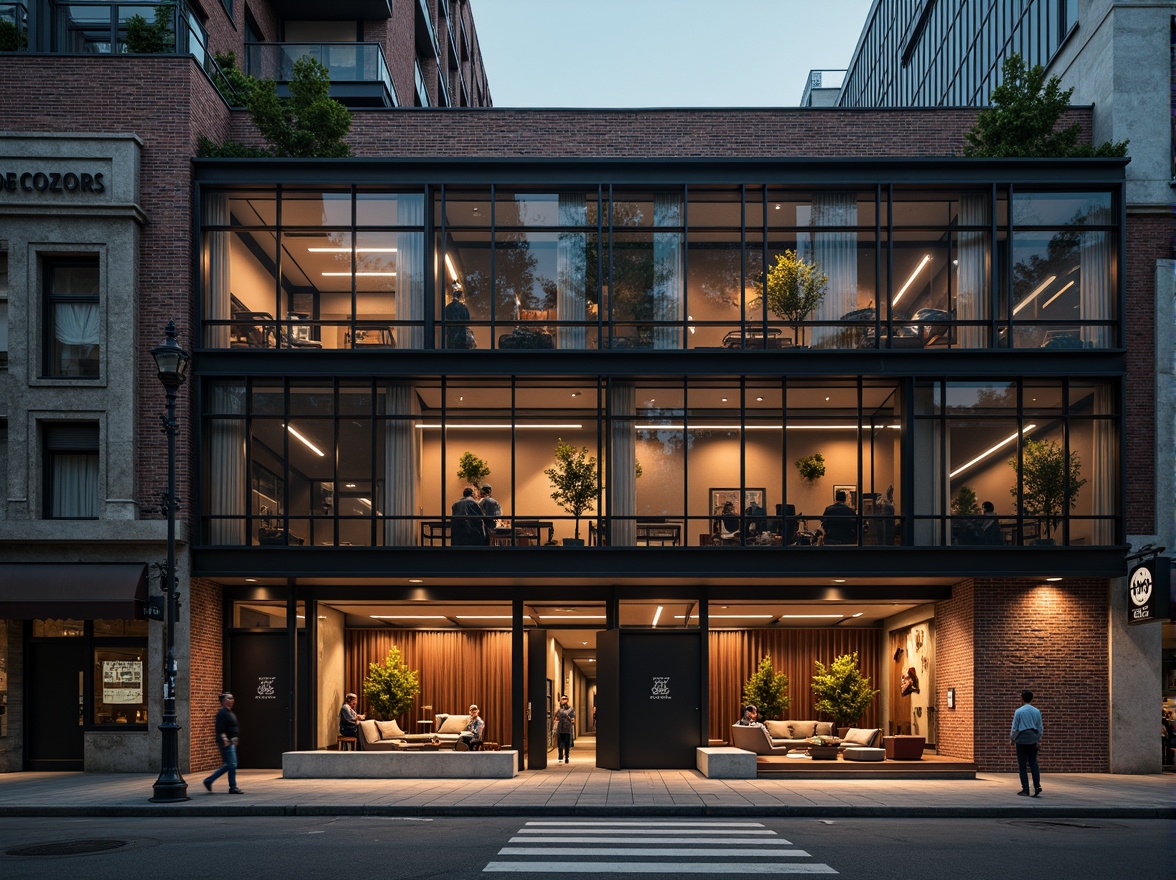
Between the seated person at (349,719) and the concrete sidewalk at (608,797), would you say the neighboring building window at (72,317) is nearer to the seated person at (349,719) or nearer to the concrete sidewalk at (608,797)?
the concrete sidewalk at (608,797)

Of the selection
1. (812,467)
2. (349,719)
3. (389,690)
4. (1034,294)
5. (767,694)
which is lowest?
(349,719)

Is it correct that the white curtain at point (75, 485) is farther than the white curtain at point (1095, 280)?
No

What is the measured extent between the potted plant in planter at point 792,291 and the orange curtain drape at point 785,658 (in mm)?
8944

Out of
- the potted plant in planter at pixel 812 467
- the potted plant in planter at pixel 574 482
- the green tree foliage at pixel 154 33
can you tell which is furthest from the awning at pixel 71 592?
the potted plant in planter at pixel 812 467

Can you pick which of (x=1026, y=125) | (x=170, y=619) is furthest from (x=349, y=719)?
(x=1026, y=125)

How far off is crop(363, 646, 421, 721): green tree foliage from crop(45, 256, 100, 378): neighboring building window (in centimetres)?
946

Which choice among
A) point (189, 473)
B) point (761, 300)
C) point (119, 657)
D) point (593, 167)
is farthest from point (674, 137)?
point (119, 657)

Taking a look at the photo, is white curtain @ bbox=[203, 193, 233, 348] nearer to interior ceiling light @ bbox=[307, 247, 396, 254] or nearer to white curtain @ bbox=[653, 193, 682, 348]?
interior ceiling light @ bbox=[307, 247, 396, 254]

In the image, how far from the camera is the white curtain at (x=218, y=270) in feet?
84.3

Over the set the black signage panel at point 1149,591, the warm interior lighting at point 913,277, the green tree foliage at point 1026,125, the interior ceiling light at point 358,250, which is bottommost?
the black signage panel at point 1149,591

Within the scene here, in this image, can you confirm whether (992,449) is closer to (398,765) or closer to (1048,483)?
(1048,483)

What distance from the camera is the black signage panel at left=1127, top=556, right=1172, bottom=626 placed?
22.9m

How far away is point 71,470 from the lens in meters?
24.8

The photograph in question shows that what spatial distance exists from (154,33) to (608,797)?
18.7m
